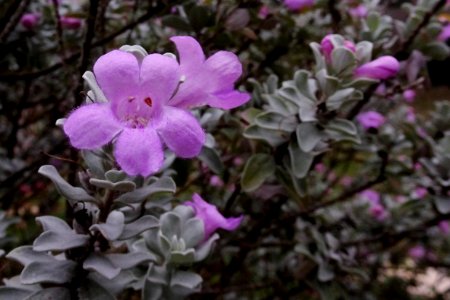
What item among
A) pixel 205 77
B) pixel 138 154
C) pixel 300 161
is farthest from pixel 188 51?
pixel 300 161

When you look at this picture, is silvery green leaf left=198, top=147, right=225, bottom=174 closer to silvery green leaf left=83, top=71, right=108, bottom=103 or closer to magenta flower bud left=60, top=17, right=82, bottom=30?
silvery green leaf left=83, top=71, right=108, bottom=103

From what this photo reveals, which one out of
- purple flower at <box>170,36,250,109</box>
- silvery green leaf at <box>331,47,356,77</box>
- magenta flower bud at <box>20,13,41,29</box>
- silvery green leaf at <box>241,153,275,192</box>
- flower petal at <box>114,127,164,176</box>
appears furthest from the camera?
magenta flower bud at <box>20,13,41,29</box>

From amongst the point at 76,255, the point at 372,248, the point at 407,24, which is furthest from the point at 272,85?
the point at 372,248

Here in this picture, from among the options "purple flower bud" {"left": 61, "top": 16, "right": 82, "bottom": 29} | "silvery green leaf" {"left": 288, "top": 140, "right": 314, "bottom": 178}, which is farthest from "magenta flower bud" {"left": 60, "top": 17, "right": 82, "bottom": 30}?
"silvery green leaf" {"left": 288, "top": 140, "right": 314, "bottom": 178}

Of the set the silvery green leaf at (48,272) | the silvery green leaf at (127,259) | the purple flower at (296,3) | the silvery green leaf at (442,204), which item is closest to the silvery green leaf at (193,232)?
the silvery green leaf at (127,259)

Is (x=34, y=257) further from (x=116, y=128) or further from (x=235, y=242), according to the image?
(x=235, y=242)

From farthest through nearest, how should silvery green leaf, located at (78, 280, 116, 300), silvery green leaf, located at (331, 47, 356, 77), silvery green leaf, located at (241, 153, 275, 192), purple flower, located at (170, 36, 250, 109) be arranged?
silvery green leaf, located at (241, 153, 275, 192) → silvery green leaf, located at (331, 47, 356, 77) → silvery green leaf, located at (78, 280, 116, 300) → purple flower, located at (170, 36, 250, 109)
